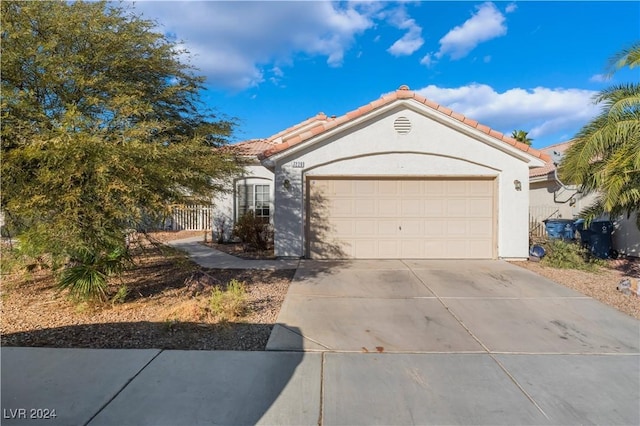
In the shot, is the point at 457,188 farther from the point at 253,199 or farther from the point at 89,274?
the point at 89,274

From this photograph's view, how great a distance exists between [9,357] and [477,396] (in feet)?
15.8

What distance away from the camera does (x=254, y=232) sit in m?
12.5

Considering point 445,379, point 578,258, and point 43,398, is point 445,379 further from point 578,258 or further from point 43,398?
point 578,258

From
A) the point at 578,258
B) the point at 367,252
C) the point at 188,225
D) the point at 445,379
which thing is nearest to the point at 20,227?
the point at 445,379

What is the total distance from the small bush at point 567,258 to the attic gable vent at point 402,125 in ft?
16.3

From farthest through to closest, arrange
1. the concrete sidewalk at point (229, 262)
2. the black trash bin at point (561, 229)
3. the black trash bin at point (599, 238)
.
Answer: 1. the black trash bin at point (561, 229)
2. the black trash bin at point (599, 238)
3. the concrete sidewalk at point (229, 262)

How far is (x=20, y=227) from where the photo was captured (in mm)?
5324

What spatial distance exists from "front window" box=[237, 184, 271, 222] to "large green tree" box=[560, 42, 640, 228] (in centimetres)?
993

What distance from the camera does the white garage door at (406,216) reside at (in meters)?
10.4

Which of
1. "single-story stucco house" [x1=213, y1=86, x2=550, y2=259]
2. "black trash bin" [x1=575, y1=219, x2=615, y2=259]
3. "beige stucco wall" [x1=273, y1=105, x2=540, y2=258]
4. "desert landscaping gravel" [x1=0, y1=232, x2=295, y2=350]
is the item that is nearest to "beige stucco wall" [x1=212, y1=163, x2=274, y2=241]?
"single-story stucco house" [x1=213, y1=86, x2=550, y2=259]

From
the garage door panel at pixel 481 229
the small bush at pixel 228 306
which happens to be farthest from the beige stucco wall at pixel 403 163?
the small bush at pixel 228 306

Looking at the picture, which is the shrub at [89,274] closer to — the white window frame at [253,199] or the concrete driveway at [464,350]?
the concrete driveway at [464,350]

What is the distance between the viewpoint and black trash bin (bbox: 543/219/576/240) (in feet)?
40.4

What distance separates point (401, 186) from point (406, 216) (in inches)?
33.4
